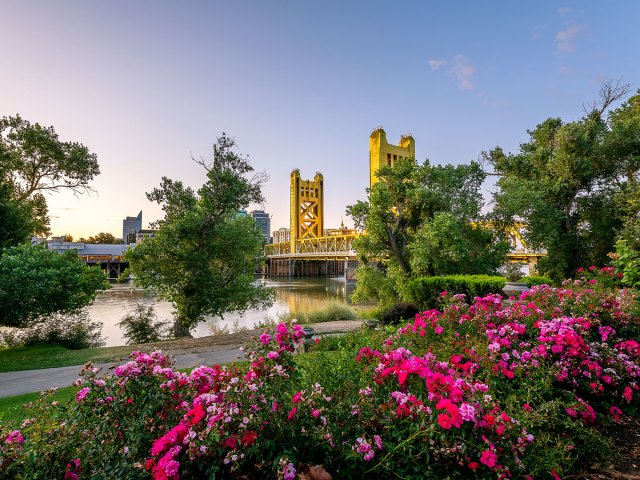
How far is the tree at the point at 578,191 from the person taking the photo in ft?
47.0

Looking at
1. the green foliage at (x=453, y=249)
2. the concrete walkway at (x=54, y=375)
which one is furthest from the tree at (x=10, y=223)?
the green foliage at (x=453, y=249)

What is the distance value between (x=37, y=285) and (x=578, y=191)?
2177 centimetres

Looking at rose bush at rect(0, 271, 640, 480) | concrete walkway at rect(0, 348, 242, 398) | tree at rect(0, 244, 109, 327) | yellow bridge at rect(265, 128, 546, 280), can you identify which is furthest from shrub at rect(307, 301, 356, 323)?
yellow bridge at rect(265, 128, 546, 280)

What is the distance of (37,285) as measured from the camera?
8.56 meters

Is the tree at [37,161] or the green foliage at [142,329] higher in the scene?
the tree at [37,161]

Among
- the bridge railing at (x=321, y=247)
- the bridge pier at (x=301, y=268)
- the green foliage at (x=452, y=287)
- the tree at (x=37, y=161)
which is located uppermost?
the tree at (x=37, y=161)

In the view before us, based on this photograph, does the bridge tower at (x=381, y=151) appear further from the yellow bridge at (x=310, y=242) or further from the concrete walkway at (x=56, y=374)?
the concrete walkway at (x=56, y=374)

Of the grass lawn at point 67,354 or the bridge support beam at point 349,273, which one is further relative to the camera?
the bridge support beam at point 349,273

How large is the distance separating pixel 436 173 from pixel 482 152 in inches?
265

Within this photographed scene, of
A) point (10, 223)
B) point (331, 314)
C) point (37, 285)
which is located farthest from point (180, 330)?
point (10, 223)

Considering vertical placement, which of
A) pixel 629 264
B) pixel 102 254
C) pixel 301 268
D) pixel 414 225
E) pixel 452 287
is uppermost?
pixel 414 225

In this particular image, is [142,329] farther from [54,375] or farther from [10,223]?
[10,223]

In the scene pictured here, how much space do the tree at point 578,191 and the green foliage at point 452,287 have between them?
17.9 ft

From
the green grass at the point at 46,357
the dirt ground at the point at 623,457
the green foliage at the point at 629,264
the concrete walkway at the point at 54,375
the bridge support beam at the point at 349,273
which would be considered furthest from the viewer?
the bridge support beam at the point at 349,273
